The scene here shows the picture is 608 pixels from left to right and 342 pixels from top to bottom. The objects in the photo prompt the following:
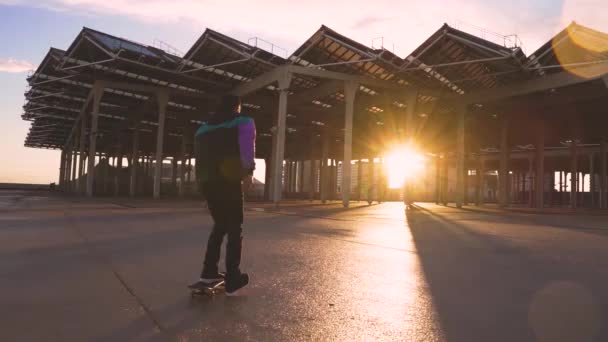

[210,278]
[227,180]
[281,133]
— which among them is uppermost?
[281,133]

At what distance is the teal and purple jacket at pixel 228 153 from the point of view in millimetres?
3303

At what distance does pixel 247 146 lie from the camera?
3.31 m

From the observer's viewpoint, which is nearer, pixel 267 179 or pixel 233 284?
pixel 233 284

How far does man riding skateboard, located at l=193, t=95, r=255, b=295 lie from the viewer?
10.8 feet

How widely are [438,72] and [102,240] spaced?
23.5 metres

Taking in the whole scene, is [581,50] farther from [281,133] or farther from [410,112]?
[281,133]

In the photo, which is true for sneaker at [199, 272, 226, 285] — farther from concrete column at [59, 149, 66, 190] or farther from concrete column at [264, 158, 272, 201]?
concrete column at [59, 149, 66, 190]

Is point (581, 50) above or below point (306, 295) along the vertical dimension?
above

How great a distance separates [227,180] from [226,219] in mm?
333

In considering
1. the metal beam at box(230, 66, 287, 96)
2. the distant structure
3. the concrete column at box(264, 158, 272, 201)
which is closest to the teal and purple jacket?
the distant structure

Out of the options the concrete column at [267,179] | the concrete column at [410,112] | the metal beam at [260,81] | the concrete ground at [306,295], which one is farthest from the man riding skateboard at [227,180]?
the concrete column at [267,179]

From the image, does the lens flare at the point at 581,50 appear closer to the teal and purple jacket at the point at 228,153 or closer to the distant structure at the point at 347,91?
the distant structure at the point at 347,91

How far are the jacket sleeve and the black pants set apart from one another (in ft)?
0.53

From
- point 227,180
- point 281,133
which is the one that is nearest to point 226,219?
point 227,180
